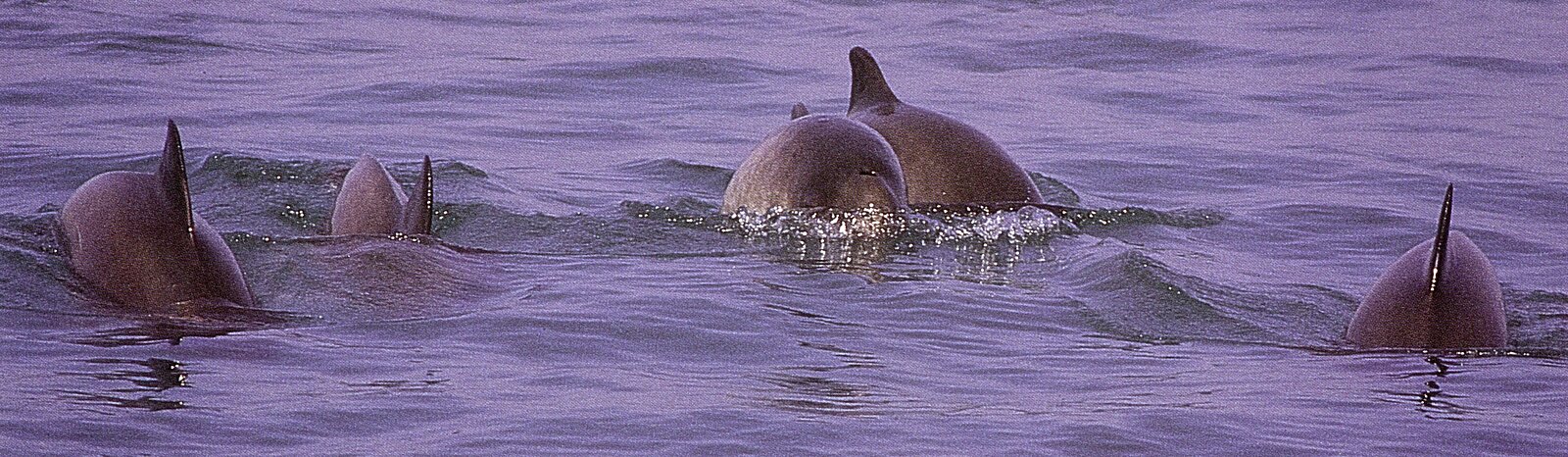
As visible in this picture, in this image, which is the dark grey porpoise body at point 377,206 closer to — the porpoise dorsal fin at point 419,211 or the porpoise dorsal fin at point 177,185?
the porpoise dorsal fin at point 419,211

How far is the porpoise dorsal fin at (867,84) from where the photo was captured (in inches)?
357

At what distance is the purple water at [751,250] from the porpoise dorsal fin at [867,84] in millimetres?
749

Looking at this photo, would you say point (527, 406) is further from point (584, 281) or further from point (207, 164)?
point (207, 164)

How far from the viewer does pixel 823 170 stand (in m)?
8.05

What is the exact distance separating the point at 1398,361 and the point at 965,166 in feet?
9.28

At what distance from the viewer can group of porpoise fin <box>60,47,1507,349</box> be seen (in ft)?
20.1

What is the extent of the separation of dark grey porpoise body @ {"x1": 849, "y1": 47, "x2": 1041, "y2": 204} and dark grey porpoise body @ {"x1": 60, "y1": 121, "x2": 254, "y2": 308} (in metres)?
3.03

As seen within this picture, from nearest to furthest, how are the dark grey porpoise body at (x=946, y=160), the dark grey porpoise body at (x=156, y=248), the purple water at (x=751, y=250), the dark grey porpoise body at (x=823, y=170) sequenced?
the purple water at (x=751, y=250), the dark grey porpoise body at (x=156, y=248), the dark grey porpoise body at (x=823, y=170), the dark grey porpoise body at (x=946, y=160)

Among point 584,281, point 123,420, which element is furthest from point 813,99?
point 123,420

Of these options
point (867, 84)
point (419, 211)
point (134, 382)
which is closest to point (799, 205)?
point (867, 84)

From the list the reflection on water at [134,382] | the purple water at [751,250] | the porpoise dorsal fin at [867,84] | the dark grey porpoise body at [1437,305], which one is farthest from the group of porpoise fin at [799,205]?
the reflection on water at [134,382]

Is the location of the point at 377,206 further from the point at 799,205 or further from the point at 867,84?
the point at 867,84

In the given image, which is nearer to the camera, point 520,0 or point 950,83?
point 950,83

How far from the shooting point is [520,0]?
63.1ft
